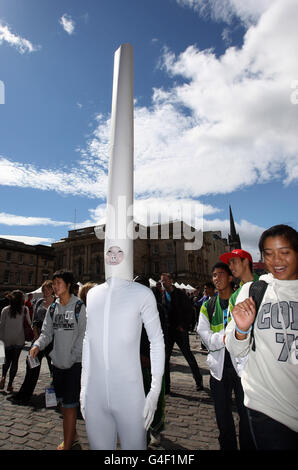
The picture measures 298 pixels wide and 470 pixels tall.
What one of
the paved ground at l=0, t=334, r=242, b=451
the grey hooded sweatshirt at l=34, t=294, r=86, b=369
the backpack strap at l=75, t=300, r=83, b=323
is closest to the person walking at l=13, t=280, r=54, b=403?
the paved ground at l=0, t=334, r=242, b=451

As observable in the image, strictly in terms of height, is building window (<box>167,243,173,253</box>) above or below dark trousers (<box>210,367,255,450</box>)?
above

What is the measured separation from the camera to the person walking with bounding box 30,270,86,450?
11.4 ft

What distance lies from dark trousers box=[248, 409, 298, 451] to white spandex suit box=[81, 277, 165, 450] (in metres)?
0.73

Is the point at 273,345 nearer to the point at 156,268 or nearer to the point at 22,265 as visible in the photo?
the point at 156,268

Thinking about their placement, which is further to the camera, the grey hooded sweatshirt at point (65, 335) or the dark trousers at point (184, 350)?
the dark trousers at point (184, 350)

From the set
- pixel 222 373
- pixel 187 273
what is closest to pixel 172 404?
pixel 222 373

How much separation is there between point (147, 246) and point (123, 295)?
51.1 meters

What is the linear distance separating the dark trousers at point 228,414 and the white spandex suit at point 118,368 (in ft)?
4.30

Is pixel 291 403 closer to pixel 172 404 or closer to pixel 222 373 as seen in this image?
pixel 222 373

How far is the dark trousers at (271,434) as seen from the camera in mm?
1772

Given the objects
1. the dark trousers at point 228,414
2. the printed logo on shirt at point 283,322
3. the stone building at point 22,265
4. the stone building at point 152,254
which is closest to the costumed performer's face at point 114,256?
the printed logo on shirt at point 283,322

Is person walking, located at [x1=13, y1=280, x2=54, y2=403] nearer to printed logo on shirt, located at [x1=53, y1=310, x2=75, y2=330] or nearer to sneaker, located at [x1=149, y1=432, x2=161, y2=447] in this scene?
printed logo on shirt, located at [x1=53, y1=310, x2=75, y2=330]

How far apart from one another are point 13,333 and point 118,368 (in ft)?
17.4

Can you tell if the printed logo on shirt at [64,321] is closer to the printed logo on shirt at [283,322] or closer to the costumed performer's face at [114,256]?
the costumed performer's face at [114,256]
